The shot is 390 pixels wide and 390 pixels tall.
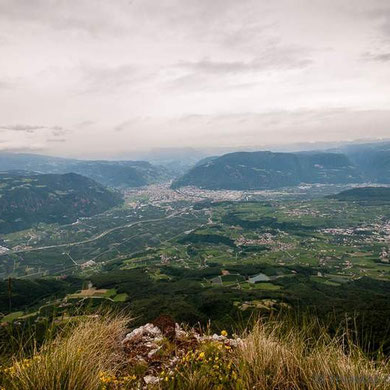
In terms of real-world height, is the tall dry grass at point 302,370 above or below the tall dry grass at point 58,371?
below

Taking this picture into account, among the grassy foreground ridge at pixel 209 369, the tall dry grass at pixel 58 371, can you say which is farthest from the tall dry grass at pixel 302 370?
the tall dry grass at pixel 58 371

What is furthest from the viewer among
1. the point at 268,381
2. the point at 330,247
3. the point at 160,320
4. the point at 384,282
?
the point at 330,247

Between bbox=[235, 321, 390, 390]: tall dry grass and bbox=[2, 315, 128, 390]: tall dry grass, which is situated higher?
bbox=[2, 315, 128, 390]: tall dry grass

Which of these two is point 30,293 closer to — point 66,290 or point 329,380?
point 66,290

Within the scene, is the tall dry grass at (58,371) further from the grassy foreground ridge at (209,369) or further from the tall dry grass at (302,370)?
the tall dry grass at (302,370)

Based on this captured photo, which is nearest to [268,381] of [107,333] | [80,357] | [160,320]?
[80,357]

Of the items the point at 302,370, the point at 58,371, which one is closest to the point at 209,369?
the point at 302,370

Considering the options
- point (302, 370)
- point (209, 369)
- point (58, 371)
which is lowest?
point (302, 370)

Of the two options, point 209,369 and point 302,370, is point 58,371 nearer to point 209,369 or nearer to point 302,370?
point 209,369

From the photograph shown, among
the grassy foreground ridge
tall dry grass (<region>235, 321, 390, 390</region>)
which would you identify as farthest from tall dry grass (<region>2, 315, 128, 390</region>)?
tall dry grass (<region>235, 321, 390, 390</region>)

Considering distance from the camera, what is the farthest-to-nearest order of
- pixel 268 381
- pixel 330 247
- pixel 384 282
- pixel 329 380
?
pixel 330 247 → pixel 384 282 → pixel 268 381 → pixel 329 380

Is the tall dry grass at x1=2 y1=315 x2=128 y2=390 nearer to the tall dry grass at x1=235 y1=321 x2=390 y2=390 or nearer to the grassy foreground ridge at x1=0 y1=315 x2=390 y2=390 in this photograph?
the grassy foreground ridge at x1=0 y1=315 x2=390 y2=390
